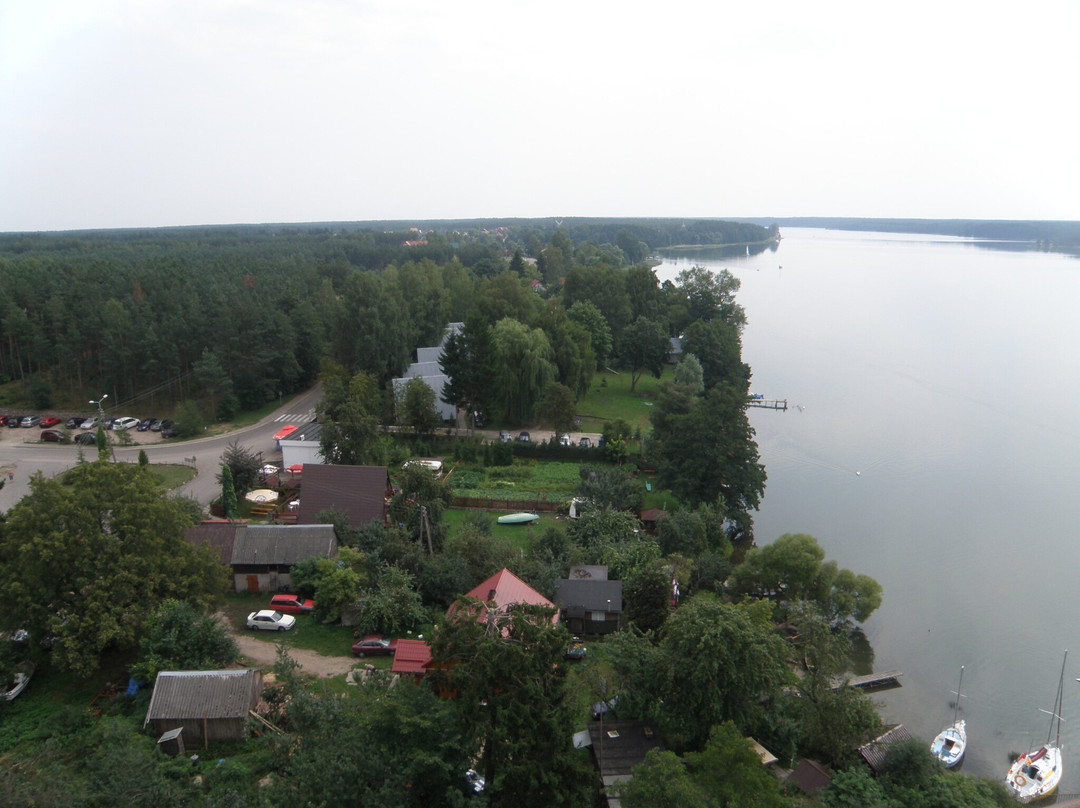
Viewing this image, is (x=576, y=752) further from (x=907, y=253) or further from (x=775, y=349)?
(x=907, y=253)

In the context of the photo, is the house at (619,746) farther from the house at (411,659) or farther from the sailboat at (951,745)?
the sailboat at (951,745)

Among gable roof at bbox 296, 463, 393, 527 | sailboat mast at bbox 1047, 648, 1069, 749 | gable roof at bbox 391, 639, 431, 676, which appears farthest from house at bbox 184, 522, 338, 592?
sailboat mast at bbox 1047, 648, 1069, 749

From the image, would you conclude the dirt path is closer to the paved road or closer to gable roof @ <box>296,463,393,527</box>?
gable roof @ <box>296,463,393,527</box>

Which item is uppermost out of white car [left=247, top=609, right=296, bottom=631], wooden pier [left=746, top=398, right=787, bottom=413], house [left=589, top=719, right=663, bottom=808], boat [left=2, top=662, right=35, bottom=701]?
boat [left=2, top=662, right=35, bottom=701]

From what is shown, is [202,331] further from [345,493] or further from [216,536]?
[216,536]

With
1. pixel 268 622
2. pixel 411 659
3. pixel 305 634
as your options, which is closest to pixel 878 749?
pixel 411 659

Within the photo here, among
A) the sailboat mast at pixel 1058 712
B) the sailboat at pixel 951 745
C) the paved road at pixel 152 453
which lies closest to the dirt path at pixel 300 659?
the paved road at pixel 152 453

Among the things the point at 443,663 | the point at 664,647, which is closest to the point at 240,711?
the point at 443,663
